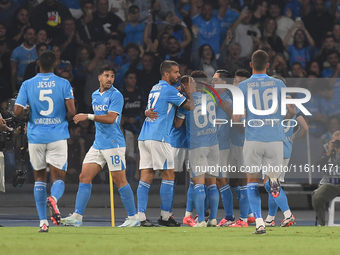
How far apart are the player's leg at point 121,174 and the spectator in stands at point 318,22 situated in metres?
8.68

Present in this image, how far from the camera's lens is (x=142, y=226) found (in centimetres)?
943

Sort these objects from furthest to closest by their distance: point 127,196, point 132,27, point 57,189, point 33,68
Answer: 1. point 132,27
2. point 33,68
3. point 127,196
4. point 57,189

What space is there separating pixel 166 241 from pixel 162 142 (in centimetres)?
261

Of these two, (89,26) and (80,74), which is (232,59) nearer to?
(89,26)

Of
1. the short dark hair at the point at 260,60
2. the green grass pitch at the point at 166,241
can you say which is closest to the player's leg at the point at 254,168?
the green grass pitch at the point at 166,241

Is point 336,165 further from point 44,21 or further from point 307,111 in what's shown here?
point 44,21

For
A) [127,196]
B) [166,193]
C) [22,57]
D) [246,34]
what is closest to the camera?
[127,196]

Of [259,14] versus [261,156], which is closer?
[261,156]

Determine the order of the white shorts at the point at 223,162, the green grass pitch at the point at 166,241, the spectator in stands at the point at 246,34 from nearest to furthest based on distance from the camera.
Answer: the green grass pitch at the point at 166,241 < the white shorts at the point at 223,162 < the spectator in stands at the point at 246,34

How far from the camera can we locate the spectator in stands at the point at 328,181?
10.5m

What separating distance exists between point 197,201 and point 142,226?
0.85 meters

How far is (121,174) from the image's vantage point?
9.05 m

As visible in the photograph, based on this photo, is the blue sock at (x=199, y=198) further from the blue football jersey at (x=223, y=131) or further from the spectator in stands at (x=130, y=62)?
the spectator in stands at (x=130, y=62)

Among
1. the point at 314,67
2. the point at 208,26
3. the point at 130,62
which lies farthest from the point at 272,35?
the point at 130,62
